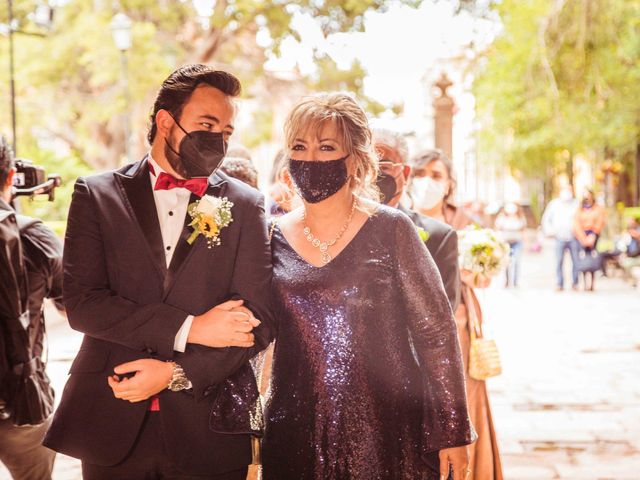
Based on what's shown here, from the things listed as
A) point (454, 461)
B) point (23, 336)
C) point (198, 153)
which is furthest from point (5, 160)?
point (454, 461)

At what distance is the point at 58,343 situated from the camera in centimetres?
1072

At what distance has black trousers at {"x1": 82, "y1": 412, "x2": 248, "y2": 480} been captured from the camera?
102 inches

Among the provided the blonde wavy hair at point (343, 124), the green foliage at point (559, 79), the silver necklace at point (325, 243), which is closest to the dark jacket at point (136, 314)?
the silver necklace at point (325, 243)

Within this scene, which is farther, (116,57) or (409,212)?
(116,57)

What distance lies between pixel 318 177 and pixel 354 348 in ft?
1.95

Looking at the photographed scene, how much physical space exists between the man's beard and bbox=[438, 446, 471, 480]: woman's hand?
129cm

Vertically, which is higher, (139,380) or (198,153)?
(198,153)

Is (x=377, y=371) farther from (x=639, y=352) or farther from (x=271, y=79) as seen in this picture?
(x=271, y=79)

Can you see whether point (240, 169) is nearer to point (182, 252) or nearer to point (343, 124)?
point (343, 124)

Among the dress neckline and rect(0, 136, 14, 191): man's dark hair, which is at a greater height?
rect(0, 136, 14, 191): man's dark hair

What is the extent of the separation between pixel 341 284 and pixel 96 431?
0.91 metres

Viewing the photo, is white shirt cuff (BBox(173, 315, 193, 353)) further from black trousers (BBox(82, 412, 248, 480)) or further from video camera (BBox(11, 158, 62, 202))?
video camera (BBox(11, 158, 62, 202))

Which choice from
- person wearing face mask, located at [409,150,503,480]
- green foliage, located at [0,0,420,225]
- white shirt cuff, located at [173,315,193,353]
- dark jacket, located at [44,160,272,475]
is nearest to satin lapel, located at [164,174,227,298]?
dark jacket, located at [44,160,272,475]

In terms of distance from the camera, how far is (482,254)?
4.95m
